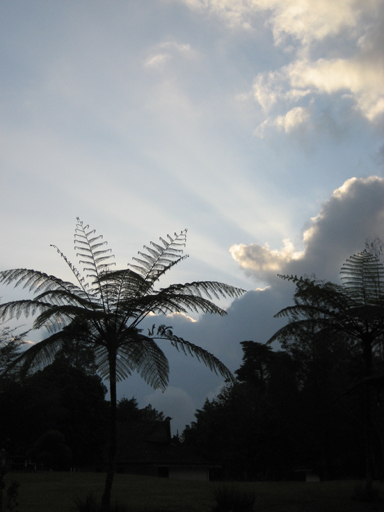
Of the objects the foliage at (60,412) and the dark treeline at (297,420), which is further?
the foliage at (60,412)

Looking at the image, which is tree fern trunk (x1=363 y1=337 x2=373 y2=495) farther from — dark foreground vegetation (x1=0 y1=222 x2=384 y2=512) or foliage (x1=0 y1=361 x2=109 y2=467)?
foliage (x1=0 y1=361 x2=109 y2=467)

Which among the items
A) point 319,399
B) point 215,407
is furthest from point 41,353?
point 215,407

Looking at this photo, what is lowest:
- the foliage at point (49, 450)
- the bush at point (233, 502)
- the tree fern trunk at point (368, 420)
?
the foliage at point (49, 450)

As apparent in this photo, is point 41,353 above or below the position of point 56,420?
above

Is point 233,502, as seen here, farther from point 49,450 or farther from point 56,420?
point 56,420

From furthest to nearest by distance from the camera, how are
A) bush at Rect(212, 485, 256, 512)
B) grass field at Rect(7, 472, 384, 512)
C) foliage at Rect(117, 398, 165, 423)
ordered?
1. foliage at Rect(117, 398, 165, 423)
2. grass field at Rect(7, 472, 384, 512)
3. bush at Rect(212, 485, 256, 512)

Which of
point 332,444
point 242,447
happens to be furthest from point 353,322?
point 242,447

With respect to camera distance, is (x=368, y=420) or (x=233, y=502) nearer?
(x=233, y=502)

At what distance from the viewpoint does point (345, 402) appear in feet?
89.8

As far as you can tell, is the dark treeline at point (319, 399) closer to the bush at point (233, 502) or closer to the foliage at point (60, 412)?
the bush at point (233, 502)

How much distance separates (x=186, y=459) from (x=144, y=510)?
32157 mm

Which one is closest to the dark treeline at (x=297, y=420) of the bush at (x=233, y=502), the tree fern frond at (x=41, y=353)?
the bush at (x=233, y=502)

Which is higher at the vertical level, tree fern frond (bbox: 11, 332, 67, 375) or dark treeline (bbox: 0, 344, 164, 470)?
tree fern frond (bbox: 11, 332, 67, 375)

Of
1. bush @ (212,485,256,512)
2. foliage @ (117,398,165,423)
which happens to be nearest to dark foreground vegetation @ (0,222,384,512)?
bush @ (212,485,256,512)
